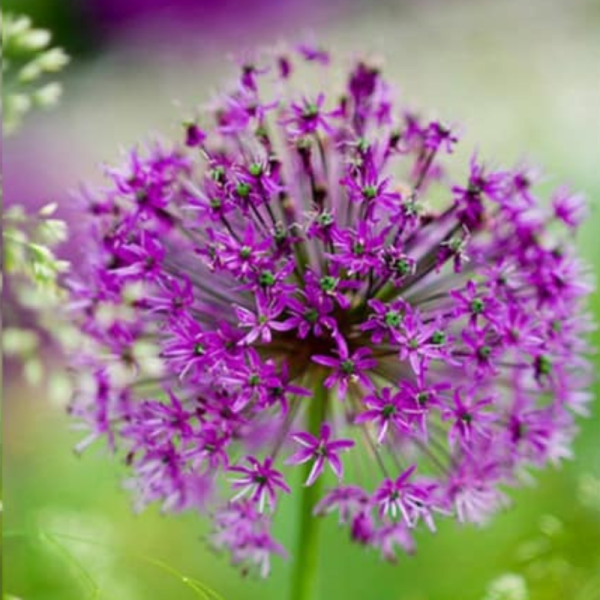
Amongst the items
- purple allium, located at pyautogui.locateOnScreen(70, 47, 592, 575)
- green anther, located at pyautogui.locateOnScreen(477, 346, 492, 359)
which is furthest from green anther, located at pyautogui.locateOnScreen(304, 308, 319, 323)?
green anther, located at pyautogui.locateOnScreen(477, 346, 492, 359)

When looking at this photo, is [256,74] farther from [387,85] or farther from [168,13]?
[168,13]

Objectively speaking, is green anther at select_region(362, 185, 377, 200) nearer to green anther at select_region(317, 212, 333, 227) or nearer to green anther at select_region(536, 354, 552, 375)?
green anther at select_region(317, 212, 333, 227)

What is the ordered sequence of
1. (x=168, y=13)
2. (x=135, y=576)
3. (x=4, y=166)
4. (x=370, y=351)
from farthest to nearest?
1. (x=168, y=13)
2. (x=4, y=166)
3. (x=135, y=576)
4. (x=370, y=351)

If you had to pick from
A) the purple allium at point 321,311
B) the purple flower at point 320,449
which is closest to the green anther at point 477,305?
the purple allium at point 321,311

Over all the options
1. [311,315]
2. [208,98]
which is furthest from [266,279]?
[208,98]

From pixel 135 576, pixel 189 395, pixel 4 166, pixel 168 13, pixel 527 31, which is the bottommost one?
pixel 135 576

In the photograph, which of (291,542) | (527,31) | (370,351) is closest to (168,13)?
(527,31)
